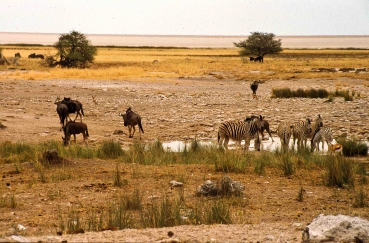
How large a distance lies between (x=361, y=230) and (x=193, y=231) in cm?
191

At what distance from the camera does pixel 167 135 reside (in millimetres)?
20953

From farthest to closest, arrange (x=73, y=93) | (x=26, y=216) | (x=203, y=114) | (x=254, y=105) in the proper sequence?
(x=73, y=93), (x=254, y=105), (x=203, y=114), (x=26, y=216)

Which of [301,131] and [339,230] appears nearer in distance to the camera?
[339,230]

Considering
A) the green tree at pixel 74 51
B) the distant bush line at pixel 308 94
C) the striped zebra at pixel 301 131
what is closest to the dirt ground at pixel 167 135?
the distant bush line at pixel 308 94

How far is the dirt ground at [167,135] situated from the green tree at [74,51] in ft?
58.5

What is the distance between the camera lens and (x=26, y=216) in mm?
9070

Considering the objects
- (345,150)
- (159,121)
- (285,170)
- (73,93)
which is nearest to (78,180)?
(285,170)

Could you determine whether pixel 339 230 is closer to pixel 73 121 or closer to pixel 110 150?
pixel 110 150

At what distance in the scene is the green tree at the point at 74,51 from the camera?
191 feet

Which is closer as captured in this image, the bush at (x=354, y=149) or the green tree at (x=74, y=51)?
the bush at (x=354, y=149)

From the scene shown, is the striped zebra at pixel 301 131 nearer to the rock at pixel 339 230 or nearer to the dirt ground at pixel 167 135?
the dirt ground at pixel 167 135

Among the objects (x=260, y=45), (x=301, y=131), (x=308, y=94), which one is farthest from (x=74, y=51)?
(x=301, y=131)

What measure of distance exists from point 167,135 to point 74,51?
41321 millimetres

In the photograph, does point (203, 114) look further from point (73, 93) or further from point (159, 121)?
point (73, 93)
